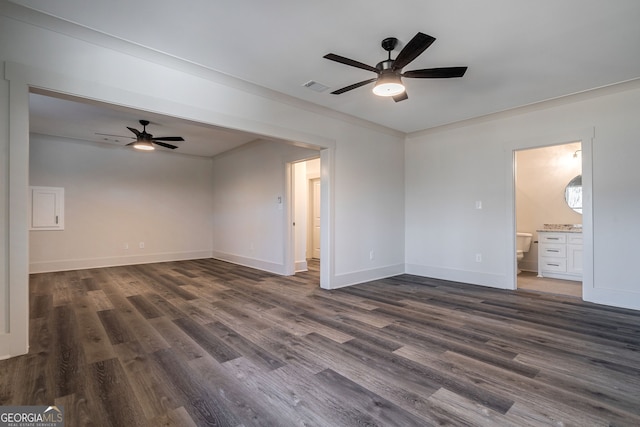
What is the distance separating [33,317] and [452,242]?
5609 millimetres

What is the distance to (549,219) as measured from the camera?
573 centimetres

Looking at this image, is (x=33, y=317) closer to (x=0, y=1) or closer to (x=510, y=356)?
(x=0, y=1)

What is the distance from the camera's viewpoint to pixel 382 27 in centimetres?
245

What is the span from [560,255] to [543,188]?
4.61 ft

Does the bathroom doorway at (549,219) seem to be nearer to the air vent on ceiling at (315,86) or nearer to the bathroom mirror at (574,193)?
the bathroom mirror at (574,193)

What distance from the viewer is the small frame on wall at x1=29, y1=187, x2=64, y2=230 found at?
→ 559 centimetres

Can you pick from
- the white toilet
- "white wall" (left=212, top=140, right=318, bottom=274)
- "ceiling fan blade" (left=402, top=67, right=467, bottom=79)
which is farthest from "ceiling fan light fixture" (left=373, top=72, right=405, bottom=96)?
the white toilet

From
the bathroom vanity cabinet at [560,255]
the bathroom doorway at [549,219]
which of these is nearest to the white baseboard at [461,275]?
the bathroom doorway at [549,219]

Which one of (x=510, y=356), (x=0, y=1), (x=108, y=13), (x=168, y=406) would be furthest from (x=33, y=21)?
(x=510, y=356)

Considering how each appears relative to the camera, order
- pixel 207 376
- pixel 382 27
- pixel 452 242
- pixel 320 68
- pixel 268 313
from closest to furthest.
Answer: pixel 207 376
pixel 382 27
pixel 320 68
pixel 268 313
pixel 452 242

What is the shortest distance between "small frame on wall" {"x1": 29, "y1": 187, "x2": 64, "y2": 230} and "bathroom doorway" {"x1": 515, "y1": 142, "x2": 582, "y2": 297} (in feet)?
27.3

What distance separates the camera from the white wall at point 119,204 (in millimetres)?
5781

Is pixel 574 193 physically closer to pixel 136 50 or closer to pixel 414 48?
pixel 414 48

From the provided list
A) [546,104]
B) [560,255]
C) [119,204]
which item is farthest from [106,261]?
[560,255]
